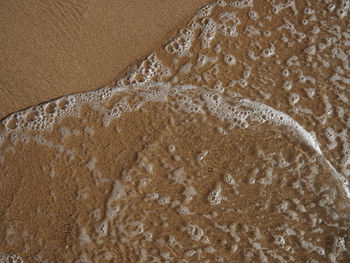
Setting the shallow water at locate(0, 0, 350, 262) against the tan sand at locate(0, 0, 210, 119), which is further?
the tan sand at locate(0, 0, 210, 119)

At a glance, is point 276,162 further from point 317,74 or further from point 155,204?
point 155,204

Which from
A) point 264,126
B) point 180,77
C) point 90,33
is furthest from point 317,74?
point 90,33

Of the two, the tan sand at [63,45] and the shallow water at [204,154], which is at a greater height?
the tan sand at [63,45]

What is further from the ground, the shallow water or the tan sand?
the tan sand

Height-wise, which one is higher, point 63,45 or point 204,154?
point 63,45

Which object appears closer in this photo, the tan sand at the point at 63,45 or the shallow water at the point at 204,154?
the shallow water at the point at 204,154
